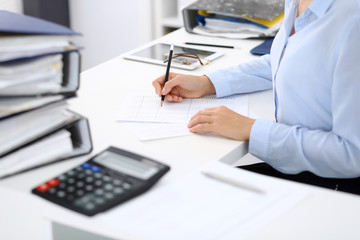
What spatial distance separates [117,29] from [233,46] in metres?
1.35

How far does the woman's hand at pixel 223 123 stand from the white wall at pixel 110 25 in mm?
1742

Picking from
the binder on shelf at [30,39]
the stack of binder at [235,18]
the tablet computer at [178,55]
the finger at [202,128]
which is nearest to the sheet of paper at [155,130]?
the finger at [202,128]

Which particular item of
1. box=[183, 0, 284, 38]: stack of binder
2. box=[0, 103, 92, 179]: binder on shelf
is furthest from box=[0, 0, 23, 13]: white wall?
box=[0, 103, 92, 179]: binder on shelf

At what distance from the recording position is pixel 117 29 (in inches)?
120

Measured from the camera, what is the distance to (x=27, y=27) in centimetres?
90

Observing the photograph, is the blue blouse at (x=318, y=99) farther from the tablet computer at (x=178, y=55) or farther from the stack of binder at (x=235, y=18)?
the stack of binder at (x=235, y=18)

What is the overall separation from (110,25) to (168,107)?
1.88m

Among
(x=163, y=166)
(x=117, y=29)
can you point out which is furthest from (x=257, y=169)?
(x=117, y=29)

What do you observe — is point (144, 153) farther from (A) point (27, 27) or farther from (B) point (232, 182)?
(A) point (27, 27)

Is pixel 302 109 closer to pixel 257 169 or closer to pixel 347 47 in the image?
pixel 347 47

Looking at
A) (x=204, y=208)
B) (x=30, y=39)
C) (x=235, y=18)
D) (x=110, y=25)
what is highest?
(x=30, y=39)

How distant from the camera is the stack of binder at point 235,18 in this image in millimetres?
1974

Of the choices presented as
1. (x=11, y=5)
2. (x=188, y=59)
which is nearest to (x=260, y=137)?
(x=188, y=59)

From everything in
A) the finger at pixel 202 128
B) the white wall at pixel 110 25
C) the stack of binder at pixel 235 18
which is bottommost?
the white wall at pixel 110 25
